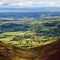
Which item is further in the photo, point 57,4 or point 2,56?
point 57,4

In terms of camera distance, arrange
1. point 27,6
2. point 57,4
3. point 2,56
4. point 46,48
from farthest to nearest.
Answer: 1. point 27,6
2. point 57,4
3. point 46,48
4. point 2,56

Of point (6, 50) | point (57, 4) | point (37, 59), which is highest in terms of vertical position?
point (57, 4)

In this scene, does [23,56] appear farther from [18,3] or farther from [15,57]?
[18,3]

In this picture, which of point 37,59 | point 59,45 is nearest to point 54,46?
point 59,45

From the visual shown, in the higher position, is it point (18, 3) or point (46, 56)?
point (18, 3)

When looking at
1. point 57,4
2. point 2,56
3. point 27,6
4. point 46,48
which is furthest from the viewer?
point 27,6

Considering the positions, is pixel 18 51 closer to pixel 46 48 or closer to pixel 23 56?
pixel 23 56
